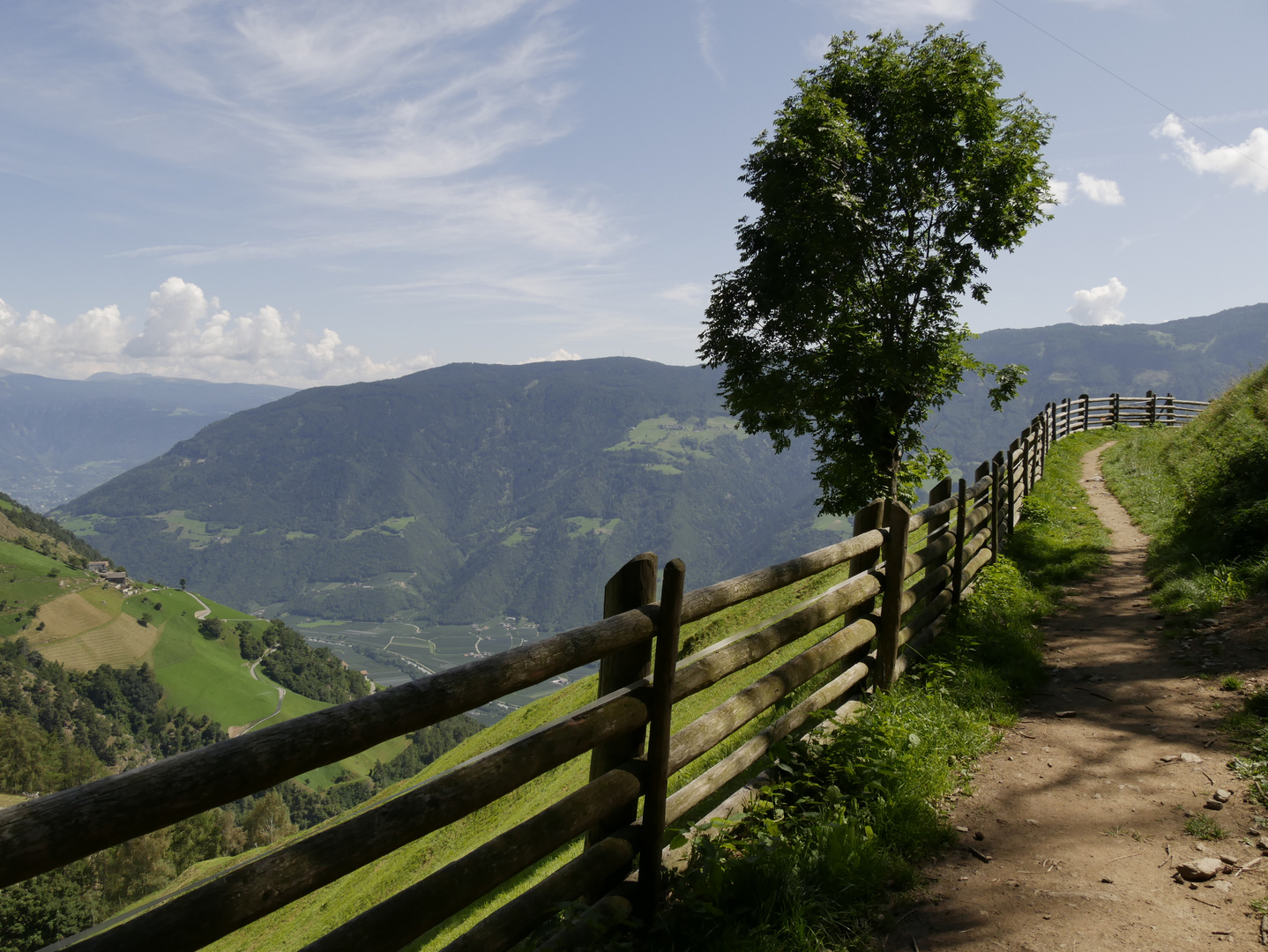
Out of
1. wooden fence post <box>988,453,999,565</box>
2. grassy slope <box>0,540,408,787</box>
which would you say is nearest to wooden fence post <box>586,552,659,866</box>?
wooden fence post <box>988,453,999,565</box>

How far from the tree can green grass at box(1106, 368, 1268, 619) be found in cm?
455

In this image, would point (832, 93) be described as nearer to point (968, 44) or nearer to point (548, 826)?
point (968, 44)

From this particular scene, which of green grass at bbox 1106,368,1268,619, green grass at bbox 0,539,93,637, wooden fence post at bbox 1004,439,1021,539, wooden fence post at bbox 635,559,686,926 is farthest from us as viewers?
green grass at bbox 0,539,93,637

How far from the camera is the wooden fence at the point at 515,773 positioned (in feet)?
6.81

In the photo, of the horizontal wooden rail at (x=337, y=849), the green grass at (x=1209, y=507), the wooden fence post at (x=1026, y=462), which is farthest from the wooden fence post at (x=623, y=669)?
the wooden fence post at (x=1026, y=462)

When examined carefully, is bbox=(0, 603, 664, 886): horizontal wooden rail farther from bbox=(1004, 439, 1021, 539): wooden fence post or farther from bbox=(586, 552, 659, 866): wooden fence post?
bbox=(1004, 439, 1021, 539): wooden fence post

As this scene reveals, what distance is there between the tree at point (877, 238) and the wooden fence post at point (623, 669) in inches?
623

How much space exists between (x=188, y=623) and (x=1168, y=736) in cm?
20424

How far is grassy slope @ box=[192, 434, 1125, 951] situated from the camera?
32.4 feet

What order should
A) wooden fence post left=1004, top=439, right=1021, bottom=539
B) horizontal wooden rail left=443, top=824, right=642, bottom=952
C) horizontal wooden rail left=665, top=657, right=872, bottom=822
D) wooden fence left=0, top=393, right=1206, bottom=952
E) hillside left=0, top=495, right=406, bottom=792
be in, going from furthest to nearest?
hillside left=0, top=495, right=406, bottom=792 → wooden fence post left=1004, top=439, right=1021, bottom=539 → horizontal wooden rail left=665, top=657, right=872, bottom=822 → horizontal wooden rail left=443, top=824, right=642, bottom=952 → wooden fence left=0, top=393, right=1206, bottom=952

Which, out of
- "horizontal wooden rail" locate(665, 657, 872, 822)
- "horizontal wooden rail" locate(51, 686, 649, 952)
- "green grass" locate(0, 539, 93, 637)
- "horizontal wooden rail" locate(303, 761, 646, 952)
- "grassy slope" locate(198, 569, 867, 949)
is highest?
"horizontal wooden rail" locate(51, 686, 649, 952)

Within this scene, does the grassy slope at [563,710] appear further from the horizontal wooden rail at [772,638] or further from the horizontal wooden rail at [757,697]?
the horizontal wooden rail at [772,638]

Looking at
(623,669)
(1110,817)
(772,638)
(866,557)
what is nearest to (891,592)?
(866,557)

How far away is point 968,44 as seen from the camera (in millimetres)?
18859
